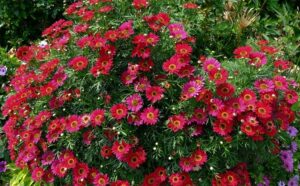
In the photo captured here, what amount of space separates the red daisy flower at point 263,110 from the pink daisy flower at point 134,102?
0.70m

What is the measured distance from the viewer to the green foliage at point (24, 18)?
491cm

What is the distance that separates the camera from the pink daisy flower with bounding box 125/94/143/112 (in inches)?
116

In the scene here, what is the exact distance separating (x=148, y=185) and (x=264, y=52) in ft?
4.08

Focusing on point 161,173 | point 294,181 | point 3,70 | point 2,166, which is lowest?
point 2,166

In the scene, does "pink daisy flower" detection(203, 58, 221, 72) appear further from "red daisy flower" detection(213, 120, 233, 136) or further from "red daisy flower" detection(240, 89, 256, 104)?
"red daisy flower" detection(213, 120, 233, 136)

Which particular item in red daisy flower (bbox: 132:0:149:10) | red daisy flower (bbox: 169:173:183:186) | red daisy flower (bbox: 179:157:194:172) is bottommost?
red daisy flower (bbox: 169:173:183:186)

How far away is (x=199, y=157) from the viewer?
2.92 metres

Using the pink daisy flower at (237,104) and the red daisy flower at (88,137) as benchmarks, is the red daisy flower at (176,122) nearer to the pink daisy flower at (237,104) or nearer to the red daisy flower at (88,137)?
the pink daisy flower at (237,104)

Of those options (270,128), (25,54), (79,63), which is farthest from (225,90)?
(25,54)

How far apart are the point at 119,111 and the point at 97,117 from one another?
138mm

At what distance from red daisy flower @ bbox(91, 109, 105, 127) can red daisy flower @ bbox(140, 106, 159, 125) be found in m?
0.24

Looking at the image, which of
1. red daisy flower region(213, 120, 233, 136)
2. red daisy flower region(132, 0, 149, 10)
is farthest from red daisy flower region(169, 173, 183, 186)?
red daisy flower region(132, 0, 149, 10)

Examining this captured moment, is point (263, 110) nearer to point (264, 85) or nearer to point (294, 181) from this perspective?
point (264, 85)

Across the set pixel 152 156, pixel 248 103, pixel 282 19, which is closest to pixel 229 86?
pixel 248 103
